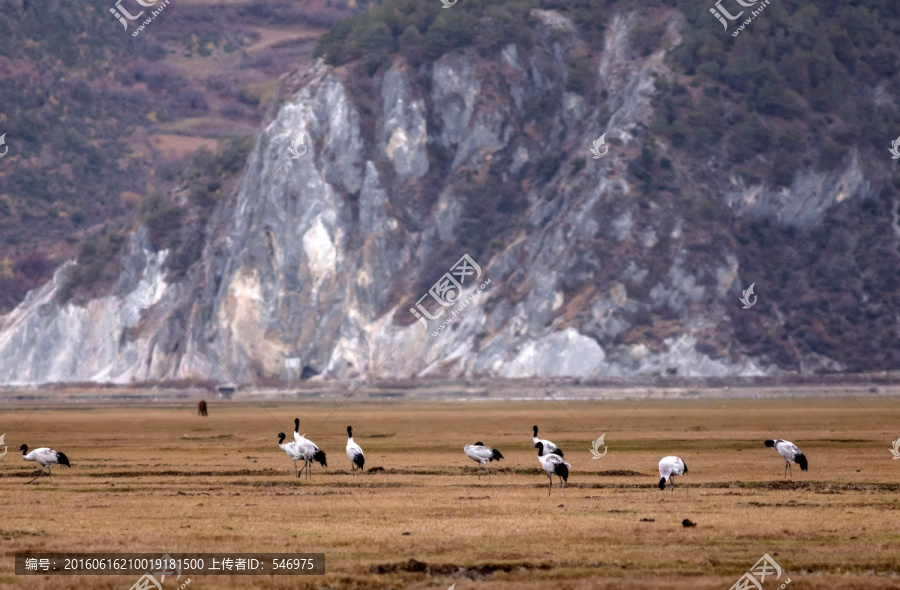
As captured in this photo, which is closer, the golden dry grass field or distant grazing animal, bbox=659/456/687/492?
the golden dry grass field

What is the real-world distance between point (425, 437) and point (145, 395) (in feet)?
332

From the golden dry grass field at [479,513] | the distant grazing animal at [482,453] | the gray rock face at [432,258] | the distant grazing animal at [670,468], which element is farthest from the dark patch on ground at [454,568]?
the gray rock face at [432,258]

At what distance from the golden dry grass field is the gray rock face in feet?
303

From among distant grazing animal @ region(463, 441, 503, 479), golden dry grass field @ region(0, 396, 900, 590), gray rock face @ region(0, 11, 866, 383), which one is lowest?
golden dry grass field @ region(0, 396, 900, 590)

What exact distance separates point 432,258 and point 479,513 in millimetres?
145318

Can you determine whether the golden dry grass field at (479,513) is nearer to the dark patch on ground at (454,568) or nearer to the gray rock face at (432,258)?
the dark patch on ground at (454,568)

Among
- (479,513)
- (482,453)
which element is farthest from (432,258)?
(479,513)

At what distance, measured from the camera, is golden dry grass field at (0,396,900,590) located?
23500mm

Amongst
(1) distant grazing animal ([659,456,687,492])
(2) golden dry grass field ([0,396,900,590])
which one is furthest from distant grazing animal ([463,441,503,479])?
(1) distant grazing animal ([659,456,687,492])

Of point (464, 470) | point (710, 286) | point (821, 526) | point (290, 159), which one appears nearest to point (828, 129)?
point (710, 286)

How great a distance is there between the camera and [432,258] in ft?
577

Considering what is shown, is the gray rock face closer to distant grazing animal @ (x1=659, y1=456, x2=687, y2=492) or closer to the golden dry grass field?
the golden dry grass field

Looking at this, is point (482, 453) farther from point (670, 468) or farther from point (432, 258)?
point (432, 258)

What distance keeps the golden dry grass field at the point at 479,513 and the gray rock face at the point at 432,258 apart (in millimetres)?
92395
